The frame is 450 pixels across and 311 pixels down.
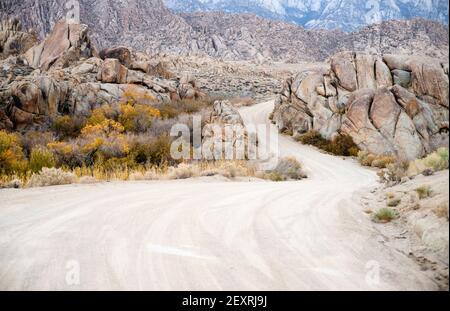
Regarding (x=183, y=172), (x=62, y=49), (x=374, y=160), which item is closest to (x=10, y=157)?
(x=183, y=172)

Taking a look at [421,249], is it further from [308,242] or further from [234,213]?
[234,213]

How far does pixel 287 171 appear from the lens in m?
14.6

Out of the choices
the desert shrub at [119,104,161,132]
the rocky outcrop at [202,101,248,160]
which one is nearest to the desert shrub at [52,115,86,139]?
the desert shrub at [119,104,161,132]

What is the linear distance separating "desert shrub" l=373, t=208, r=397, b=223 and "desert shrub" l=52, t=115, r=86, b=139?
14973 millimetres

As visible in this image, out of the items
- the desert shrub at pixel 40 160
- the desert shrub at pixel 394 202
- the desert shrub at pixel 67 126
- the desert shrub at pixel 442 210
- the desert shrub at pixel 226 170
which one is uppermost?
the desert shrub at pixel 442 210

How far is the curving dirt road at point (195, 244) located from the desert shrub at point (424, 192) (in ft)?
2.91

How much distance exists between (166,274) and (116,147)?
11.6 metres

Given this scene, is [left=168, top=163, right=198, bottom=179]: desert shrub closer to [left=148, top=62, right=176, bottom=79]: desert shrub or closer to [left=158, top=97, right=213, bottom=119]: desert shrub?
[left=158, top=97, right=213, bottom=119]: desert shrub

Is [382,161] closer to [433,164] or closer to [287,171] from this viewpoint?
[287,171]

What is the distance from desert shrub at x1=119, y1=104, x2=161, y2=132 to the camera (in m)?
18.9

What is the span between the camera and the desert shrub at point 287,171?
44.6ft

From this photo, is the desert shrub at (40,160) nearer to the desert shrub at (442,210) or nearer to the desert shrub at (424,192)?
the desert shrub at (424,192)

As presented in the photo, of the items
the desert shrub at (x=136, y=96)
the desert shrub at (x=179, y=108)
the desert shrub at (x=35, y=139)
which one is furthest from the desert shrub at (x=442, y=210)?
the desert shrub at (x=136, y=96)

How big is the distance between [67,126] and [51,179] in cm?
860
